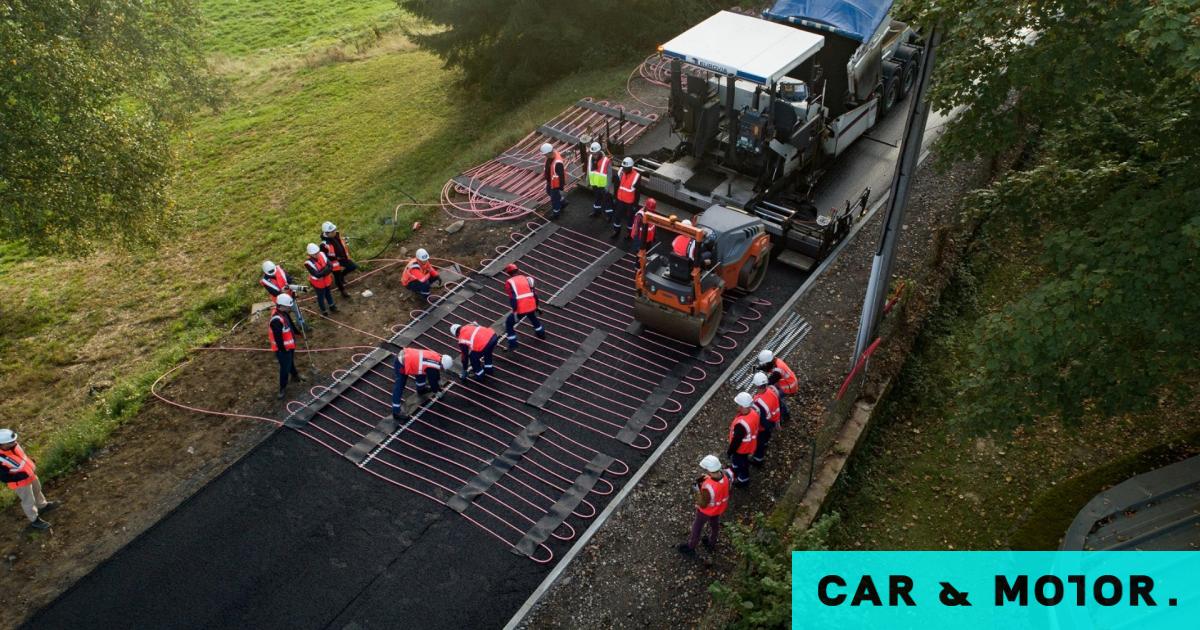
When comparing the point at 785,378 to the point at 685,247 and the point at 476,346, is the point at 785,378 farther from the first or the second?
the point at 476,346

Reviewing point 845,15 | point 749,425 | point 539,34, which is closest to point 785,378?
point 749,425

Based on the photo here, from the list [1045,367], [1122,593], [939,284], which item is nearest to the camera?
[1045,367]

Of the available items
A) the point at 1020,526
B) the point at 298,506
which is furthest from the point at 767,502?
the point at 298,506

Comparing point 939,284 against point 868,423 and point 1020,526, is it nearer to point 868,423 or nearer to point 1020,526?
point 868,423

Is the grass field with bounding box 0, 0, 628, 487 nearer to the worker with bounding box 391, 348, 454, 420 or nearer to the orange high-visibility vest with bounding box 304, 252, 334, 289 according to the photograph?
the orange high-visibility vest with bounding box 304, 252, 334, 289

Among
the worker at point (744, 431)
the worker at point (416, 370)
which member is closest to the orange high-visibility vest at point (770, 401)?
the worker at point (744, 431)

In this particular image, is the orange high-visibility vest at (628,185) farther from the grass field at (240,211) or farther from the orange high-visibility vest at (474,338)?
the grass field at (240,211)
